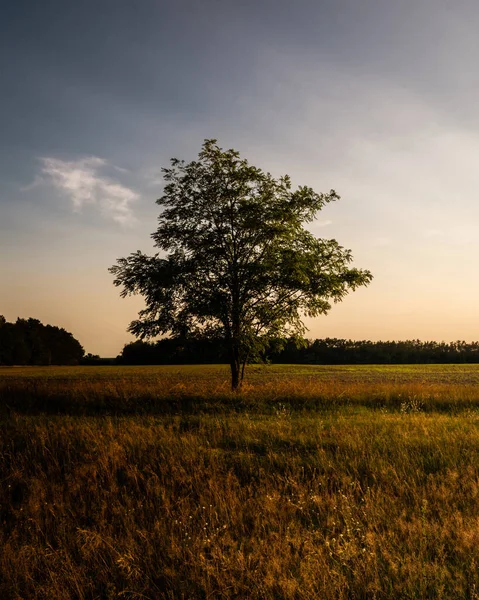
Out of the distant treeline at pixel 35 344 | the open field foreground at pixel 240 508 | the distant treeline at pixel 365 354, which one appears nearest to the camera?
the open field foreground at pixel 240 508

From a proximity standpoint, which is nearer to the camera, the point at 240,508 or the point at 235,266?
the point at 240,508

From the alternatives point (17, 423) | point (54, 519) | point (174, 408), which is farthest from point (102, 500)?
point (174, 408)

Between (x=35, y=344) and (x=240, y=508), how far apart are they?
105714 mm

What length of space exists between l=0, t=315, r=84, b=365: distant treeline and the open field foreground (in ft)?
303

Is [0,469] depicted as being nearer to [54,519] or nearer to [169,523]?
[54,519]

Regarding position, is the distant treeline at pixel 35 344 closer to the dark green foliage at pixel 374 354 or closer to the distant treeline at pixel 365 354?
the distant treeline at pixel 365 354

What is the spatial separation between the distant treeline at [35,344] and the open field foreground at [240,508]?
92437mm

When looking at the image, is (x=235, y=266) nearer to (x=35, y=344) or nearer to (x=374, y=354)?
(x=374, y=354)

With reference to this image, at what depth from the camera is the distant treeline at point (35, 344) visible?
310 feet

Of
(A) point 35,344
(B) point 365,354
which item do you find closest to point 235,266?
(B) point 365,354

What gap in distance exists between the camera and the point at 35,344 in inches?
3996

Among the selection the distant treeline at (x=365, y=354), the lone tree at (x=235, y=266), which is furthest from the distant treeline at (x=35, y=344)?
the lone tree at (x=235, y=266)

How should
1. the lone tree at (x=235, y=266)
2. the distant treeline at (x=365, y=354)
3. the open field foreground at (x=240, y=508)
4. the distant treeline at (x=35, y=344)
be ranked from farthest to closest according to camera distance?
1. the distant treeline at (x=35, y=344)
2. the distant treeline at (x=365, y=354)
3. the lone tree at (x=235, y=266)
4. the open field foreground at (x=240, y=508)

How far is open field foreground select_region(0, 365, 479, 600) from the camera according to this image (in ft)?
15.1
